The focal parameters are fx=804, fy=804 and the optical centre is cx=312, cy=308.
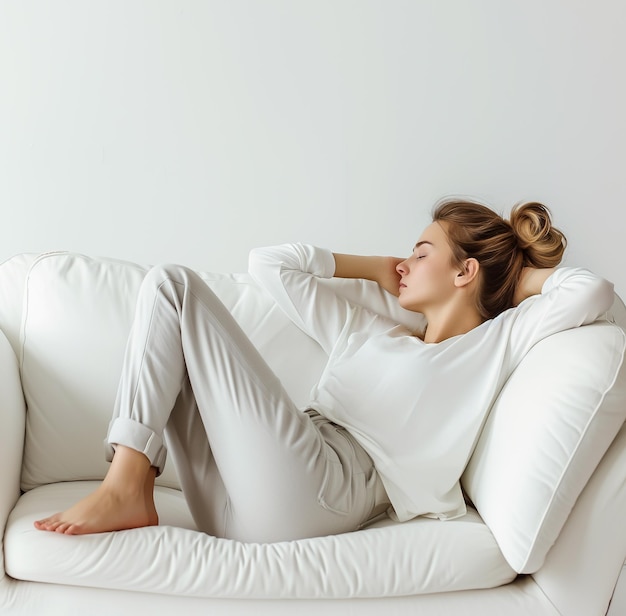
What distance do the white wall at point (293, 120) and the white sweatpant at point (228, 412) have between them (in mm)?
907

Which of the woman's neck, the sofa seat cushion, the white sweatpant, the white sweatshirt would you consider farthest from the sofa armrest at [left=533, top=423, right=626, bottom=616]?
the woman's neck

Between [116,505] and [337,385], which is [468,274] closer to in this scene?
[337,385]

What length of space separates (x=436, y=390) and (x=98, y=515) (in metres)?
0.71

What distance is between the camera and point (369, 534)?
4.97 ft

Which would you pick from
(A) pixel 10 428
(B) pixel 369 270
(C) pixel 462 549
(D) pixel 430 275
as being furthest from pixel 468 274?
(A) pixel 10 428

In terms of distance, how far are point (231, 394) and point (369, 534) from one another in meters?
0.37

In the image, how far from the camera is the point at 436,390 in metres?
1.67

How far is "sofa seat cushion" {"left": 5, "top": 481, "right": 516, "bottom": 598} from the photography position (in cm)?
136

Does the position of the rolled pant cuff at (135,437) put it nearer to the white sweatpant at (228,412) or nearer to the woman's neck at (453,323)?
the white sweatpant at (228,412)

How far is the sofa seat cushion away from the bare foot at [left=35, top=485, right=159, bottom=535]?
17mm

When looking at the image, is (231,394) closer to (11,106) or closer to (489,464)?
(489,464)

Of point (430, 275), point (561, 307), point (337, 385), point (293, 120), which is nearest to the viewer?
point (561, 307)

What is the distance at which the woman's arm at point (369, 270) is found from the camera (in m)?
2.03

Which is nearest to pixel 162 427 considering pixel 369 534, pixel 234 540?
pixel 234 540
